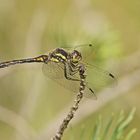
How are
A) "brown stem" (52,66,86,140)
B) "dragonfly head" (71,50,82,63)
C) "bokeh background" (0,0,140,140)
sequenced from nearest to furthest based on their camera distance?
"brown stem" (52,66,86,140)
"dragonfly head" (71,50,82,63)
"bokeh background" (0,0,140,140)

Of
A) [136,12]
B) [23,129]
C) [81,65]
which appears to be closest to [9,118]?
[23,129]

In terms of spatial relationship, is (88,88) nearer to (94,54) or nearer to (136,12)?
(94,54)

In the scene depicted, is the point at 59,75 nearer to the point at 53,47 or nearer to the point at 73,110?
the point at 73,110

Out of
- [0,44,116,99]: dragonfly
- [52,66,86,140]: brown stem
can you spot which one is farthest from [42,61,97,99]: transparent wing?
[52,66,86,140]: brown stem

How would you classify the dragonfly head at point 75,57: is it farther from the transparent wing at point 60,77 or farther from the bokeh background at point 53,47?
the bokeh background at point 53,47

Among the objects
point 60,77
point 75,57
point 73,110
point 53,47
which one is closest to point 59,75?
point 60,77

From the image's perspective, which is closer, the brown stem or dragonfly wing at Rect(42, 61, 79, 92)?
the brown stem

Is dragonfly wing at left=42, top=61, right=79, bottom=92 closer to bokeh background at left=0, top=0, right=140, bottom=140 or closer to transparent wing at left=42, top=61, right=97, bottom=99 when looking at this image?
transparent wing at left=42, top=61, right=97, bottom=99
